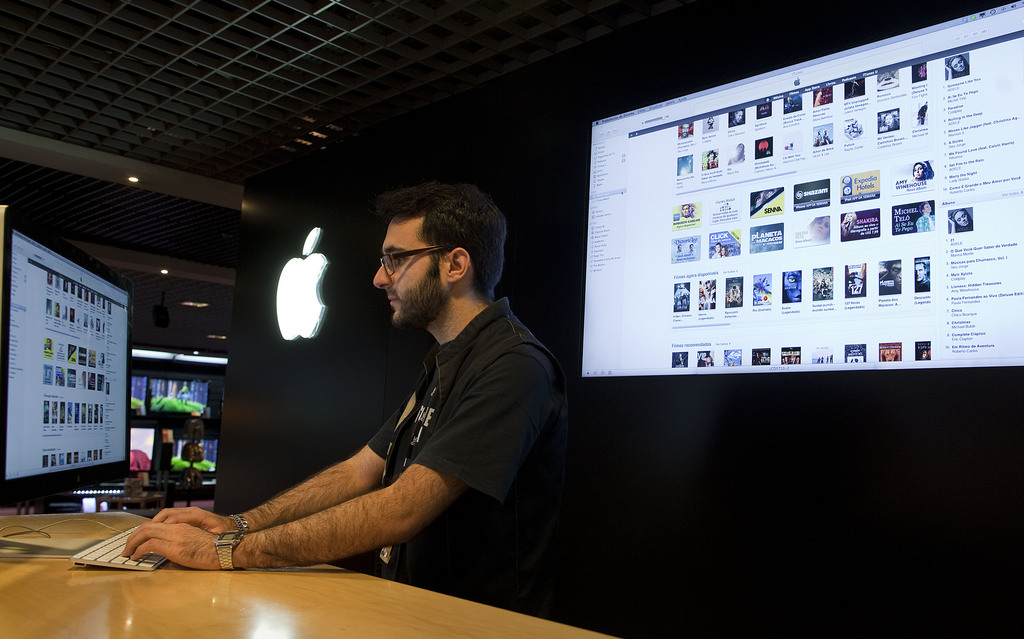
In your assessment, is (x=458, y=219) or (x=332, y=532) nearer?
(x=332, y=532)

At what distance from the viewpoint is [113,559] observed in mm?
1256

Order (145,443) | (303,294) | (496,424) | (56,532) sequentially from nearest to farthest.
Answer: (496,424)
(56,532)
(303,294)
(145,443)

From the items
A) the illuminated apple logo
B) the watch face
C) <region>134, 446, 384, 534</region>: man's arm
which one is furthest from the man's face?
the illuminated apple logo

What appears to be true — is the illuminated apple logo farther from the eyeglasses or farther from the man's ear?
the man's ear

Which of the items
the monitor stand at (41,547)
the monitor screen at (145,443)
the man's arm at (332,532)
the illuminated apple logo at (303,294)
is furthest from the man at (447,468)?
A: the monitor screen at (145,443)

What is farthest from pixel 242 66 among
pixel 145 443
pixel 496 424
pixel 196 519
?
pixel 145 443

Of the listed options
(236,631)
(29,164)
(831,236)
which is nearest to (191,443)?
(29,164)

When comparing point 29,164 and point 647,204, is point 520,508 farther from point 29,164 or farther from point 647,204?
point 29,164

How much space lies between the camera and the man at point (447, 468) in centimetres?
131

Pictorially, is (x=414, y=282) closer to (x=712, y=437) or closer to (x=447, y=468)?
(x=447, y=468)

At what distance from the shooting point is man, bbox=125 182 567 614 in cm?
131

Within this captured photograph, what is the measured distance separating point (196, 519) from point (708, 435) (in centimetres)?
150

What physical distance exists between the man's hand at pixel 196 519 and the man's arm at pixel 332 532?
9cm

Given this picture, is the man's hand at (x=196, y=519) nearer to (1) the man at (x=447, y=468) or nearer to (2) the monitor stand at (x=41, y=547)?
(1) the man at (x=447, y=468)
